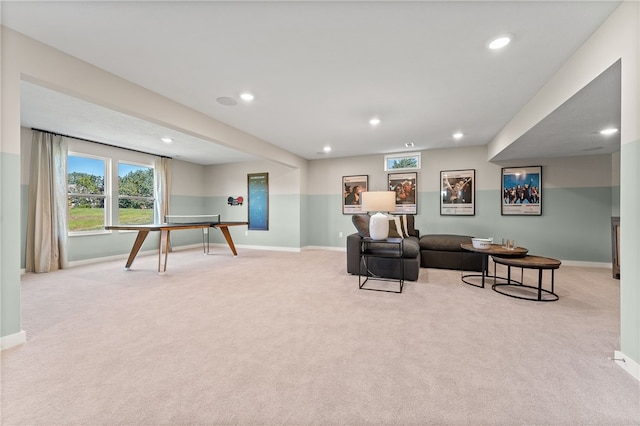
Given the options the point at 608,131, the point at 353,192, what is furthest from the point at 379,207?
the point at 608,131

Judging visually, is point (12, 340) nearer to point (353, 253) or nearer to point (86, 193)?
point (353, 253)

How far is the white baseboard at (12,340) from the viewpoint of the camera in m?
1.89

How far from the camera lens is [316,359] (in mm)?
1771

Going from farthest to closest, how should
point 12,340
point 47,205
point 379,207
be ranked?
point 47,205
point 379,207
point 12,340

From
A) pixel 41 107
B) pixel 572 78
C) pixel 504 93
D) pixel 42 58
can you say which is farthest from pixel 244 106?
pixel 572 78

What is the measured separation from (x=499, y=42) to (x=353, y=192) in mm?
4524

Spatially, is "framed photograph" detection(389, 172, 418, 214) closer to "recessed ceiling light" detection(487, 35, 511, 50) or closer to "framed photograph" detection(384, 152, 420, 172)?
"framed photograph" detection(384, 152, 420, 172)

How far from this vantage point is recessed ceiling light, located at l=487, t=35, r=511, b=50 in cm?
203

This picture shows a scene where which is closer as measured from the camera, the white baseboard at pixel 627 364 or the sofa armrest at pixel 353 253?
the white baseboard at pixel 627 364

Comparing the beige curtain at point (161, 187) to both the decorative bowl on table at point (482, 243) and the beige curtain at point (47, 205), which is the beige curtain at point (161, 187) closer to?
the beige curtain at point (47, 205)

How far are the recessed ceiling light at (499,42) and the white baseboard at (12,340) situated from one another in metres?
4.36

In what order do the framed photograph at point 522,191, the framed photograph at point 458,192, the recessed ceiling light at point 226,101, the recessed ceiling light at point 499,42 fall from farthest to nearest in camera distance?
the framed photograph at point 458,192 → the framed photograph at point 522,191 → the recessed ceiling light at point 226,101 → the recessed ceiling light at point 499,42

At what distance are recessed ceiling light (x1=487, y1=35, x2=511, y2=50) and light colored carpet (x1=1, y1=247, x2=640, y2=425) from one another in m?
2.37

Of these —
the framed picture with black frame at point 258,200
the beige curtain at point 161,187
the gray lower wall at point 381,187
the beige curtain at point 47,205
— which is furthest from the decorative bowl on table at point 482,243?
the beige curtain at point 47,205
